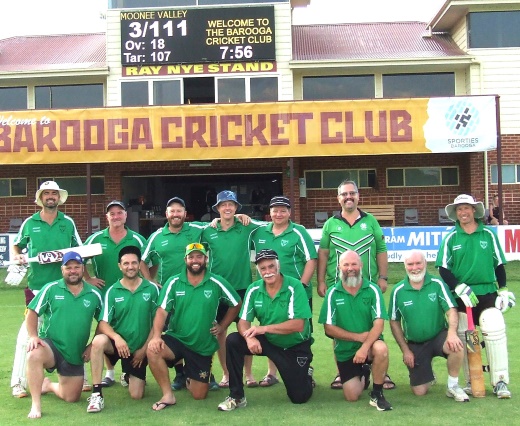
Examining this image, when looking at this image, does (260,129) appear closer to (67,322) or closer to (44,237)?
(44,237)

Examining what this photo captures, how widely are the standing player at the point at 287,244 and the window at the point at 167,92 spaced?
13.6 meters

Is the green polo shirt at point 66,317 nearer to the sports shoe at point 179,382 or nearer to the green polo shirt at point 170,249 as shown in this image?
the green polo shirt at point 170,249

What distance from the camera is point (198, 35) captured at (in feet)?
63.5

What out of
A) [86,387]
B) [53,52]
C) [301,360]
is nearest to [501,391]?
[301,360]

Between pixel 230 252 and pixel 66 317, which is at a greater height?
pixel 230 252

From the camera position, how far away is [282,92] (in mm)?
19703

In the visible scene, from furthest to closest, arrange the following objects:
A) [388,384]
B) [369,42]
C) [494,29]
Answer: [369,42] → [494,29] → [388,384]

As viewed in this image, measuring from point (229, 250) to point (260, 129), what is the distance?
35.4 feet

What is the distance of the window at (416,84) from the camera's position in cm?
2047

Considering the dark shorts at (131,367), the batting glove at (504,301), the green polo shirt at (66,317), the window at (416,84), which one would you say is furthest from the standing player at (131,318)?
the window at (416,84)

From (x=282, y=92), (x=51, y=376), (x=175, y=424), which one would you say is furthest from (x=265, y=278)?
(x=282, y=92)

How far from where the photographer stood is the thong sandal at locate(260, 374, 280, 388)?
6688mm

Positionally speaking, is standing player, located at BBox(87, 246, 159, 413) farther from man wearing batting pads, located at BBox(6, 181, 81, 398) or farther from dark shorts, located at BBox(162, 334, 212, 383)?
man wearing batting pads, located at BBox(6, 181, 81, 398)

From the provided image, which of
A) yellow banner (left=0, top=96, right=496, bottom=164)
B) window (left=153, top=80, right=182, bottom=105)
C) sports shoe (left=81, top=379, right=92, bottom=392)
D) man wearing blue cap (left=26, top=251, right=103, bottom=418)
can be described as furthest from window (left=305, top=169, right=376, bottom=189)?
man wearing blue cap (left=26, top=251, right=103, bottom=418)
